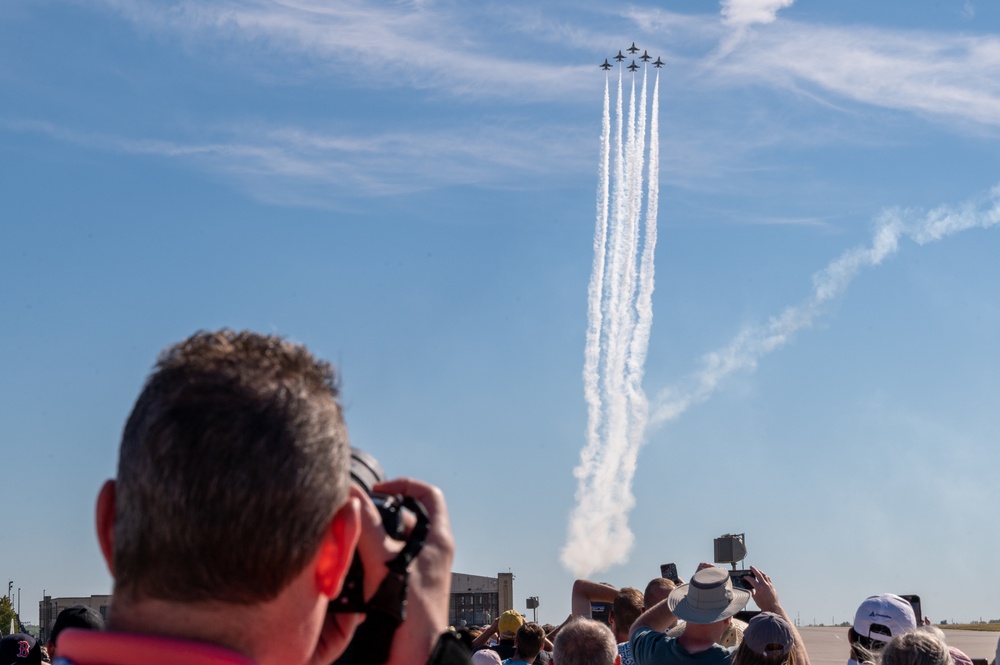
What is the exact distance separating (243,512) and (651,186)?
196 ft

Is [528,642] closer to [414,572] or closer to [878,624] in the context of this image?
[878,624]

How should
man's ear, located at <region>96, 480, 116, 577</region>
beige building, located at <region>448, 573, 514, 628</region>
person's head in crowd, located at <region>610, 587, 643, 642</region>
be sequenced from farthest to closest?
beige building, located at <region>448, 573, 514, 628</region>, person's head in crowd, located at <region>610, 587, 643, 642</region>, man's ear, located at <region>96, 480, 116, 577</region>

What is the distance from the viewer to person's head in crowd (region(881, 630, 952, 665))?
5906 mm

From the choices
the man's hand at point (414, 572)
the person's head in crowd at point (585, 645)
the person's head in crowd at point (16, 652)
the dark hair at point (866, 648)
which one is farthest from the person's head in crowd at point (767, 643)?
the person's head in crowd at point (16, 652)

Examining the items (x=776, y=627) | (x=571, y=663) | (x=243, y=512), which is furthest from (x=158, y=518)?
(x=571, y=663)

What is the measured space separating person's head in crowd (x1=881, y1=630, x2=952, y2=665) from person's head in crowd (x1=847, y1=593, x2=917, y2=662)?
1.82 m

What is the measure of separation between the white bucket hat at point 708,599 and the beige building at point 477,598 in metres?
60.0

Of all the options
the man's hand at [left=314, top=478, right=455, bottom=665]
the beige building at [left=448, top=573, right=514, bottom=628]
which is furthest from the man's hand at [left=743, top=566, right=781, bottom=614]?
the beige building at [left=448, top=573, right=514, bottom=628]

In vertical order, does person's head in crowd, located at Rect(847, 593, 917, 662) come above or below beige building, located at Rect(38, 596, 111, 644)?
below

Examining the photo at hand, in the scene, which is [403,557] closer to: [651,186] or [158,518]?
[158,518]

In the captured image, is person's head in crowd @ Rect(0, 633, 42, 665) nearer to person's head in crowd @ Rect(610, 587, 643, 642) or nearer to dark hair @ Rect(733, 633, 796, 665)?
person's head in crowd @ Rect(610, 587, 643, 642)

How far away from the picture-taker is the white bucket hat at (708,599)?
327 inches

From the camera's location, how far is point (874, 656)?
782 cm

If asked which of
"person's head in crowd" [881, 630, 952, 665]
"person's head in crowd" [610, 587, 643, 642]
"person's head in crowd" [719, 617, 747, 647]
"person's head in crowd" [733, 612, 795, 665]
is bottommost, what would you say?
"person's head in crowd" [881, 630, 952, 665]
